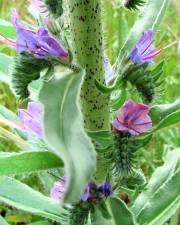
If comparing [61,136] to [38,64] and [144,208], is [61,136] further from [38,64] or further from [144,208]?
[144,208]

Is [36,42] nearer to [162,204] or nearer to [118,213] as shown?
[118,213]

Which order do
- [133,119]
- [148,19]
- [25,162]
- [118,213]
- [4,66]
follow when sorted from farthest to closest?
1. [4,66]
2. [148,19]
3. [118,213]
4. [133,119]
5. [25,162]

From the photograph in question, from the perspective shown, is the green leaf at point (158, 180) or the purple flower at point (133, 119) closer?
the purple flower at point (133, 119)

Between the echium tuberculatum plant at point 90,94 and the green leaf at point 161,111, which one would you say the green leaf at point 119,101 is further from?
the green leaf at point 161,111

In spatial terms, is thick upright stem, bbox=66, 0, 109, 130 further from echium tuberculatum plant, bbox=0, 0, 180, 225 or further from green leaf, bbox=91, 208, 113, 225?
green leaf, bbox=91, 208, 113, 225

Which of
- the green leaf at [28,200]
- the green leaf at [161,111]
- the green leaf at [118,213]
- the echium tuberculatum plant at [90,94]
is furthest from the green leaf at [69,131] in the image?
the green leaf at [28,200]

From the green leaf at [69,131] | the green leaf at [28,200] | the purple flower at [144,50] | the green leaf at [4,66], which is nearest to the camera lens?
the green leaf at [69,131]

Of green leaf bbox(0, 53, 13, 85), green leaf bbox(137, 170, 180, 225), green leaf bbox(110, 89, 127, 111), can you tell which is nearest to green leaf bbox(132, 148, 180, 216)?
green leaf bbox(137, 170, 180, 225)

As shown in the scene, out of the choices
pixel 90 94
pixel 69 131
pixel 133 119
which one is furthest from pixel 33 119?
pixel 69 131
